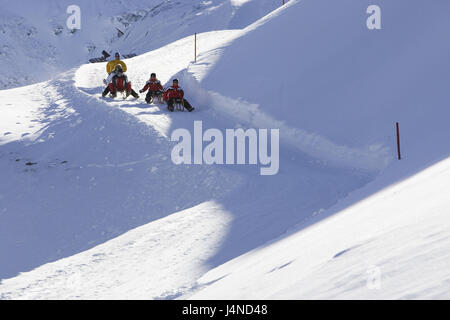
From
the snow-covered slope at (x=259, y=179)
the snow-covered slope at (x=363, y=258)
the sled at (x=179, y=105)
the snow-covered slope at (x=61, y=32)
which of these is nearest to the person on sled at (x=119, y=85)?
the snow-covered slope at (x=259, y=179)

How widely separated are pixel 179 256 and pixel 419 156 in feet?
15.3

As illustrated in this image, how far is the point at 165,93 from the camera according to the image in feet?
46.5

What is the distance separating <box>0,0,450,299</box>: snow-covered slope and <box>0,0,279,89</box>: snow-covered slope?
25806 millimetres

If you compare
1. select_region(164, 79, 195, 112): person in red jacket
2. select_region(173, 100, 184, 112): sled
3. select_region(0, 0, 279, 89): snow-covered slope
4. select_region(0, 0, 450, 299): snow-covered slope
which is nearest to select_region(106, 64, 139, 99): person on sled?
select_region(0, 0, 450, 299): snow-covered slope

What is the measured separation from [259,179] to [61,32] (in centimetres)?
5409

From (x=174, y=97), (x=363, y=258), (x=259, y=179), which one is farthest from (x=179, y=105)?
(x=363, y=258)

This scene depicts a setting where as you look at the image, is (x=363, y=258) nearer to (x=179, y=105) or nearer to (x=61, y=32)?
(x=179, y=105)

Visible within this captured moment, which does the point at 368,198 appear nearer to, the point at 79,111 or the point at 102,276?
the point at 102,276

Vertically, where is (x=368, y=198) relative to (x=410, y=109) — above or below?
below

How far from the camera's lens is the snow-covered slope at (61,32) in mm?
42938

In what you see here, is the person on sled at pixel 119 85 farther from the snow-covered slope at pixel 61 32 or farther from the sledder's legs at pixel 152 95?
the snow-covered slope at pixel 61 32

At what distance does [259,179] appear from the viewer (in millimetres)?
9805

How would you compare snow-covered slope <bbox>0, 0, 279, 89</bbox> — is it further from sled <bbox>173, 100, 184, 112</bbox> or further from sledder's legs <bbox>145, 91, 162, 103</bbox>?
sled <bbox>173, 100, 184, 112</bbox>

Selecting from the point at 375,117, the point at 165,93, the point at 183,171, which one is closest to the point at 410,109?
the point at 375,117
